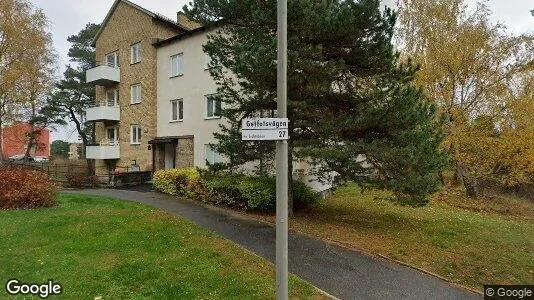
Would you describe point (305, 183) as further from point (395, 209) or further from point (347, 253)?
point (347, 253)

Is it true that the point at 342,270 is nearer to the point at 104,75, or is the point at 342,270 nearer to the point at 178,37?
the point at 178,37

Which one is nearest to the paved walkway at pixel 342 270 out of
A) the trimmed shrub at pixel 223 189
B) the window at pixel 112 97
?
the trimmed shrub at pixel 223 189

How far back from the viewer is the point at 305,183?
512 inches

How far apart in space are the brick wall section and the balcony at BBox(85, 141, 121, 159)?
1.42 ft

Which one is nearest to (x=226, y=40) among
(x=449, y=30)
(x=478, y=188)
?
(x=449, y=30)

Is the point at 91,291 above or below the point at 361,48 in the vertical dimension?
below

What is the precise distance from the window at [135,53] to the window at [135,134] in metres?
4.53

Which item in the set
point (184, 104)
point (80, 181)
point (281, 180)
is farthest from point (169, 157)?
point (281, 180)

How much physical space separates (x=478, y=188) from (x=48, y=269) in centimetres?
2021

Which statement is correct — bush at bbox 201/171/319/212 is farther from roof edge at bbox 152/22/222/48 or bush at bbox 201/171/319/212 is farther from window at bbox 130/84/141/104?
window at bbox 130/84/141/104

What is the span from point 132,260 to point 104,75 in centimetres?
2129

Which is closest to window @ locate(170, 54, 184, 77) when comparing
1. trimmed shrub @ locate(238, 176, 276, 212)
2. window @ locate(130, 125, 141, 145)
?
window @ locate(130, 125, 141, 145)

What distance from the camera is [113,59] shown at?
26.4m

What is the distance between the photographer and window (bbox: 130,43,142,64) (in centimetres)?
2408
